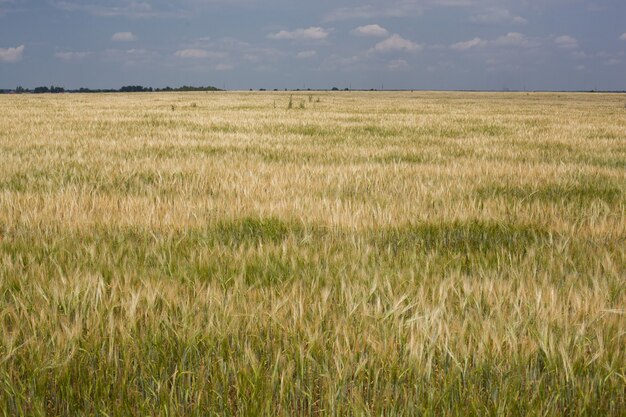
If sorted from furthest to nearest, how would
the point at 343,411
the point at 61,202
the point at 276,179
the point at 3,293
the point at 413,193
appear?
1. the point at 276,179
2. the point at 413,193
3. the point at 61,202
4. the point at 3,293
5. the point at 343,411

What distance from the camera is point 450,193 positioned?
4621 mm

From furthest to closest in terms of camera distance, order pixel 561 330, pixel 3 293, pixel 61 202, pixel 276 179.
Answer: pixel 276 179, pixel 61 202, pixel 3 293, pixel 561 330

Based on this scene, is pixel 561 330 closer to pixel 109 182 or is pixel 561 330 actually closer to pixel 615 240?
pixel 615 240

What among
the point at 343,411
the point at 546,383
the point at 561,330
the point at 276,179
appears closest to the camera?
the point at 343,411

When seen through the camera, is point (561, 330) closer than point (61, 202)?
Yes

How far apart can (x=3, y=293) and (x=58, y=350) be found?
0.68m

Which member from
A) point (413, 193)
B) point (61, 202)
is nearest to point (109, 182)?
point (61, 202)

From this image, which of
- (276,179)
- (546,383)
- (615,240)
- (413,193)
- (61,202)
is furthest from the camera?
(276,179)

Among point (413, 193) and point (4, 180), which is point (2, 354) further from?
point (4, 180)

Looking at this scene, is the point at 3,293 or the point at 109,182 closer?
the point at 3,293

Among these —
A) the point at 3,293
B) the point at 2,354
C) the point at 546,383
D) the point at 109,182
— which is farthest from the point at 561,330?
the point at 109,182

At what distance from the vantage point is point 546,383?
1.51 m

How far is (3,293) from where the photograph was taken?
2053 millimetres

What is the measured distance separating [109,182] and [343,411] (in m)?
4.55
